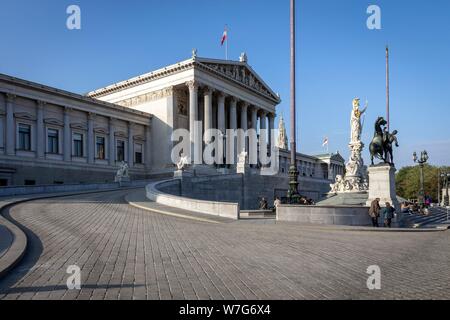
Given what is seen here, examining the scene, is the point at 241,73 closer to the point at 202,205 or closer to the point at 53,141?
the point at 53,141

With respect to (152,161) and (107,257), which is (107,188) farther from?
(107,257)

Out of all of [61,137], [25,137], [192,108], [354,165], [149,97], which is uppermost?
[149,97]

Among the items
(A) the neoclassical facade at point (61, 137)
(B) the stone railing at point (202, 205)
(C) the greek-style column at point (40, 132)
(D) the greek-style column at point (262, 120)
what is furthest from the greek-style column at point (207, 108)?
(B) the stone railing at point (202, 205)

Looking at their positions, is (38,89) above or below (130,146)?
above

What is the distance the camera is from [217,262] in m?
8.80

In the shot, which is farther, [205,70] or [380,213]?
[205,70]

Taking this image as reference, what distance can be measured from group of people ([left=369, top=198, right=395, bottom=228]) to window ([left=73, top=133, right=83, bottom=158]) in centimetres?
4063

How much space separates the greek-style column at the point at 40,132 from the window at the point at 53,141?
1.28 m

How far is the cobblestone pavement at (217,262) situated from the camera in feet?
21.2

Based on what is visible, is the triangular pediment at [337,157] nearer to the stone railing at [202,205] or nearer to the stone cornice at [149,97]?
the stone cornice at [149,97]

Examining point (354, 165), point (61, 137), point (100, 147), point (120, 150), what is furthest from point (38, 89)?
point (354, 165)

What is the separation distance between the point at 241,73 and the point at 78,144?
31.9 meters

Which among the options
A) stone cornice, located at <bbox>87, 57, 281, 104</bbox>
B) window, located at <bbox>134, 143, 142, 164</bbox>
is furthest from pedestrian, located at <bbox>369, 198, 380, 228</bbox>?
window, located at <bbox>134, 143, 142, 164</bbox>

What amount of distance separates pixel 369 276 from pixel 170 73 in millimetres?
54298
